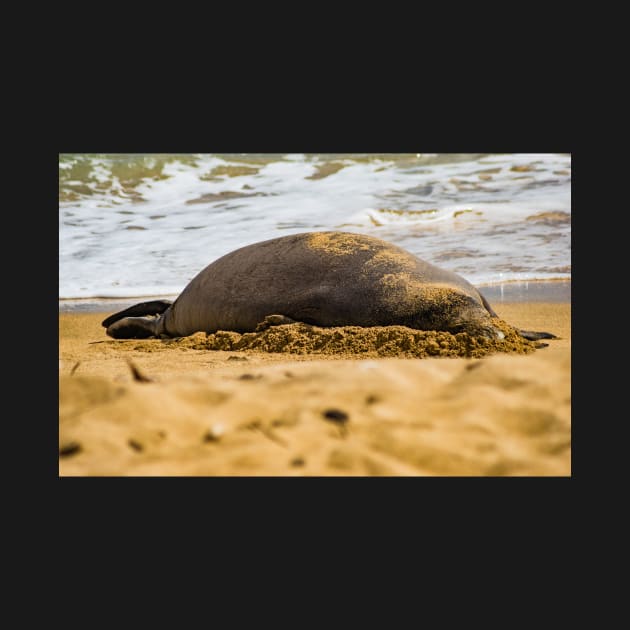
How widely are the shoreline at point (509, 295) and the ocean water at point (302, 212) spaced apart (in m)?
0.06

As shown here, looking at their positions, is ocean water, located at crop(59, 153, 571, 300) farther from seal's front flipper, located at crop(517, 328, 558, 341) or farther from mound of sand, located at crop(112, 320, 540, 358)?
mound of sand, located at crop(112, 320, 540, 358)

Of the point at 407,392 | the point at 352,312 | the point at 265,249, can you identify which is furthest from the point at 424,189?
the point at 407,392

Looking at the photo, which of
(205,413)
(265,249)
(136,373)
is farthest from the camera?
(265,249)

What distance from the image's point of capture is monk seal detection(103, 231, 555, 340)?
380cm

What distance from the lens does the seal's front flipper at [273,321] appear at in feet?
13.4

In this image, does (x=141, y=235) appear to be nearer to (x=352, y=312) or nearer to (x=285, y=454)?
(x=352, y=312)

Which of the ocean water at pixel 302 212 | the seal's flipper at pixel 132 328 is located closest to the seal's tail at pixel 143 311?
the seal's flipper at pixel 132 328

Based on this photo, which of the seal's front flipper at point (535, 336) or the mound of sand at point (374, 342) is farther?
the seal's front flipper at point (535, 336)

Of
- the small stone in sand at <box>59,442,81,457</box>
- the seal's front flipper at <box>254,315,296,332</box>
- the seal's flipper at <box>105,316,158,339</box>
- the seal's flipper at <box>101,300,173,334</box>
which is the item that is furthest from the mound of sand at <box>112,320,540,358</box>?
the small stone in sand at <box>59,442,81,457</box>

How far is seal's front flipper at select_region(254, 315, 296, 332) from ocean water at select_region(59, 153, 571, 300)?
2.11 meters

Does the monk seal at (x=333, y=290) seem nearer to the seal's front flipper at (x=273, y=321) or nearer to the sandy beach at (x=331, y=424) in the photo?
the seal's front flipper at (x=273, y=321)

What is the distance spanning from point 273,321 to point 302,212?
318cm

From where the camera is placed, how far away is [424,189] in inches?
277

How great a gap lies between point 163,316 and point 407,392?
3747 mm
